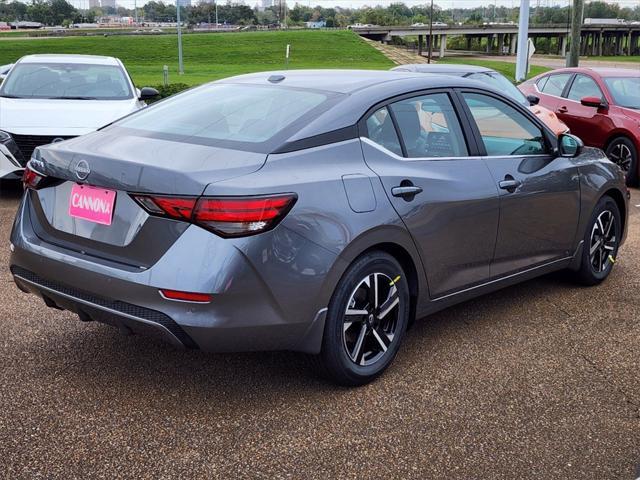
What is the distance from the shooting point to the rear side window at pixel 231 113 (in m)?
3.76

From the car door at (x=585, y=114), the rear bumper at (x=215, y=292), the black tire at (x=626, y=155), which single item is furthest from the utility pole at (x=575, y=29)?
the rear bumper at (x=215, y=292)

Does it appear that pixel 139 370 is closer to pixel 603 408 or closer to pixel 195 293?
pixel 195 293

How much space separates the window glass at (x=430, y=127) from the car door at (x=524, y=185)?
16 centimetres

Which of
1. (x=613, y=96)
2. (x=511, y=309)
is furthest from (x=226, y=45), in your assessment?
(x=511, y=309)

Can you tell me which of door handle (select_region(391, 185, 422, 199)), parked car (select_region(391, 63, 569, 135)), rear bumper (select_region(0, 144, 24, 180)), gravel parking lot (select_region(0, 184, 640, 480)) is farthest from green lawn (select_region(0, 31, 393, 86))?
door handle (select_region(391, 185, 422, 199))

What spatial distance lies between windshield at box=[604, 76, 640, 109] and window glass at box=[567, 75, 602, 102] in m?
0.19

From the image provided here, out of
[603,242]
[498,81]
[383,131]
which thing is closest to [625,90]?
[498,81]

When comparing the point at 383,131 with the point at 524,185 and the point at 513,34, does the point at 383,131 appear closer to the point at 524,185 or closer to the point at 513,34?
the point at 524,185

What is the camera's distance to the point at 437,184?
4082 mm

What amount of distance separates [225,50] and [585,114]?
192 ft

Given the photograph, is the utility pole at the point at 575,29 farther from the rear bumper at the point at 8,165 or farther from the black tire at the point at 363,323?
the black tire at the point at 363,323

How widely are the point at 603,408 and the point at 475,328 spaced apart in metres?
1.17

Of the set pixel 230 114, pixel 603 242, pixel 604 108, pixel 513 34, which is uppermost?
pixel 513 34

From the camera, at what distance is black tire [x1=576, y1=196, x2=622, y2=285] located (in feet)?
18.1
